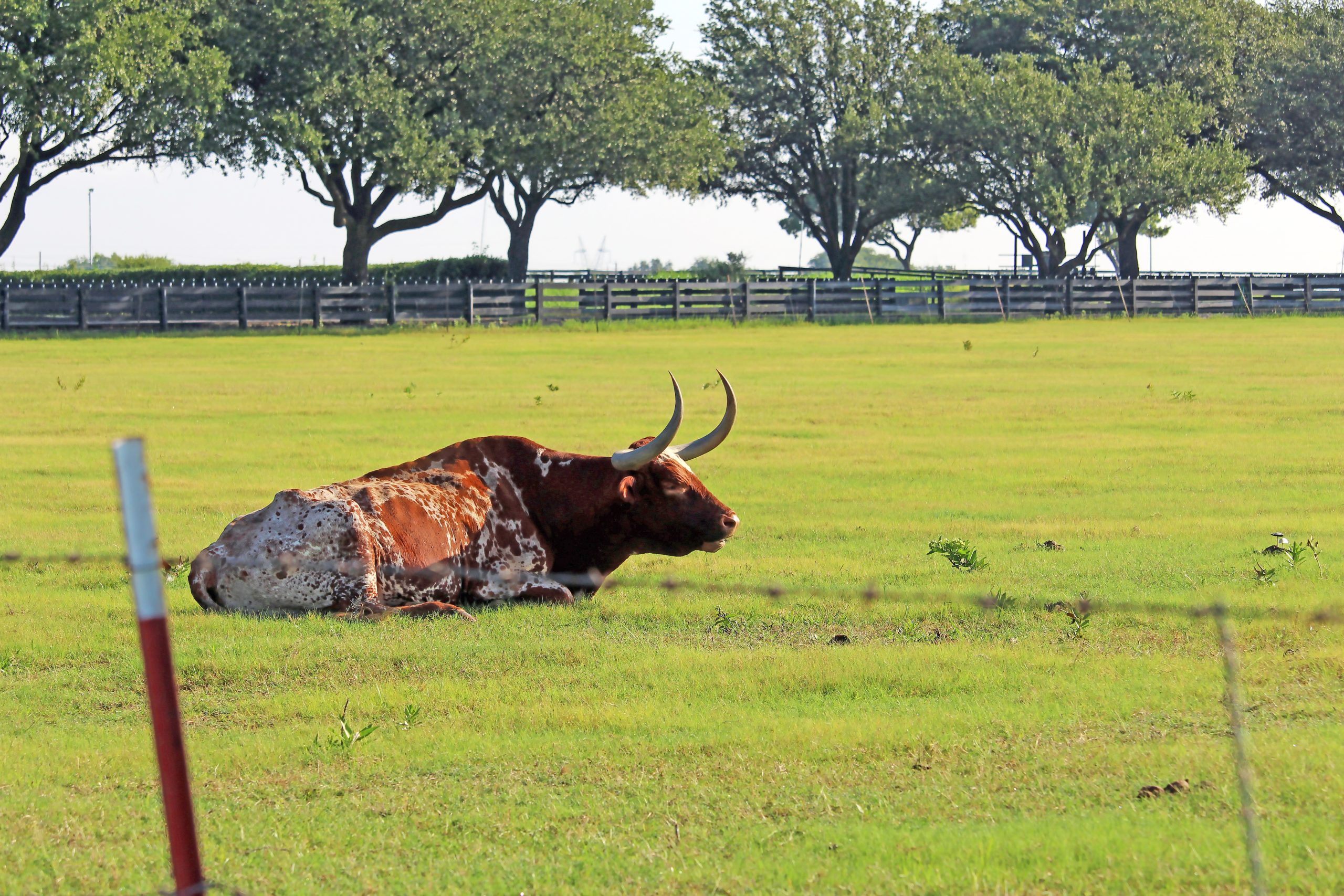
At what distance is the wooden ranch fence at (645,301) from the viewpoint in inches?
1614

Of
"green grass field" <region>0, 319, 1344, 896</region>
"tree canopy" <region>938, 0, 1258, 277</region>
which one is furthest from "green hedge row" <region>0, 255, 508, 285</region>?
"green grass field" <region>0, 319, 1344, 896</region>

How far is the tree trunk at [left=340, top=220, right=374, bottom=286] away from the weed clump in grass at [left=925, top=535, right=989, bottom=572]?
44.0m

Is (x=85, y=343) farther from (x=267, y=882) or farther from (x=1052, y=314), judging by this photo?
(x=267, y=882)

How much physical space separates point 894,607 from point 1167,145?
5582 cm

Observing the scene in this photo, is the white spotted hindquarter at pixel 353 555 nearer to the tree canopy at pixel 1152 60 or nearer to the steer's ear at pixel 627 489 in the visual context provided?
the steer's ear at pixel 627 489

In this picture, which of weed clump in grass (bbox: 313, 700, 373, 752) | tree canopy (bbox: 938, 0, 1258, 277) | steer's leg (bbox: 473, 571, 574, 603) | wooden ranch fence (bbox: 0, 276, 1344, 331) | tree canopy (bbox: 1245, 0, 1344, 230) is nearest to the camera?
weed clump in grass (bbox: 313, 700, 373, 752)

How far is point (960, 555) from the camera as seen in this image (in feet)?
30.2

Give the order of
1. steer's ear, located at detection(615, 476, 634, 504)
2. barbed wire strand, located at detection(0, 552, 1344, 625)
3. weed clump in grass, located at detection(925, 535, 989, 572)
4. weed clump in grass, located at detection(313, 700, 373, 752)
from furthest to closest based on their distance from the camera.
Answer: weed clump in grass, located at detection(925, 535, 989, 572) → steer's ear, located at detection(615, 476, 634, 504) → barbed wire strand, located at detection(0, 552, 1344, 625) → weed clump in grass, located at detection(313, 700, 373, 752)

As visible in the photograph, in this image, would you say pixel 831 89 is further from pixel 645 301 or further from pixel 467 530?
pixel 467 530

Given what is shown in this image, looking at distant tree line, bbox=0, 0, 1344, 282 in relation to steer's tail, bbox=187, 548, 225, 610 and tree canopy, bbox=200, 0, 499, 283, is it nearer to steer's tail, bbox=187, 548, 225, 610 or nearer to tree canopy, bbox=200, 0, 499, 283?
tree canopy, bbox=200, 0, 499, 283

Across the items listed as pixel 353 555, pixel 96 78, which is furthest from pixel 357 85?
pixel 353 555

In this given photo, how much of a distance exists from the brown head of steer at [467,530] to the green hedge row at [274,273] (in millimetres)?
45616

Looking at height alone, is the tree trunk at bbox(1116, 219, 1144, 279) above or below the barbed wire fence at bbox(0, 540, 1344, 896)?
above

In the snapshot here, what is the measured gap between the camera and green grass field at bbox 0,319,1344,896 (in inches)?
187
